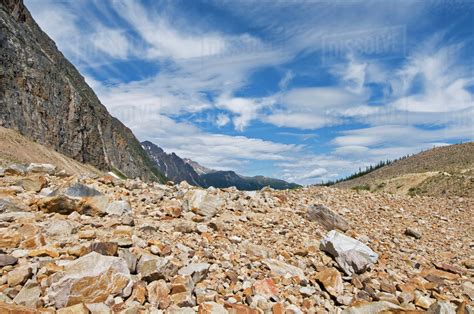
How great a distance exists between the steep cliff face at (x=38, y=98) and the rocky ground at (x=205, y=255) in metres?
87.8

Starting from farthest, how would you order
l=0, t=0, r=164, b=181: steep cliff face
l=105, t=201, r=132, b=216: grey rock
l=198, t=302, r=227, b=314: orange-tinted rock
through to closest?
l=0, t=0, r=164, b=181: steep cliff face → l=105, t=201, r=132, b=216: grey rock → l=198, t=302, r=227, b=314: orange-tinted rock

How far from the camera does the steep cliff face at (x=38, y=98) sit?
8300cm

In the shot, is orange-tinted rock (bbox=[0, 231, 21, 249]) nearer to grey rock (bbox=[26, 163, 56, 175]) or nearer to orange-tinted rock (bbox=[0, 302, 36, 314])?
orange-tinted rock (bbox=[0, 302, 36, 314])

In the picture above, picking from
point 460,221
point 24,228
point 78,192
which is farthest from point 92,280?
point 460,221

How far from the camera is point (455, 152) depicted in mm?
92938

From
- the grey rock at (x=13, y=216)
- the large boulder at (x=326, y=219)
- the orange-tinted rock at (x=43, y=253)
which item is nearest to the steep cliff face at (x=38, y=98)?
the grey rock at (x=13, y=216)

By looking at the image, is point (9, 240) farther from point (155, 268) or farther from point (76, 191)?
point (155, 268)

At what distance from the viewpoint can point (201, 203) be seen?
9570mm

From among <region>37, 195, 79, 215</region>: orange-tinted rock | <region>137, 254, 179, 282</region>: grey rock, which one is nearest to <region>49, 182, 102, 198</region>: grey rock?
<region>37, 195, 79, 215</region>: orange-tinted rock

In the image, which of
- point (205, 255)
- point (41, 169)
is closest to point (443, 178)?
point (205, 255)

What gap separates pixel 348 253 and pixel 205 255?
146 inches

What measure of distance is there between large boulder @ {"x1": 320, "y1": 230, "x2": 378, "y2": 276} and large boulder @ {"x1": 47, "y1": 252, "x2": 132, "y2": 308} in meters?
5.18

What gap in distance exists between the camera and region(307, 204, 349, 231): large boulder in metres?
10.2

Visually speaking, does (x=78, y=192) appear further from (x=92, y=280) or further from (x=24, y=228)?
(x=92, y=280)
